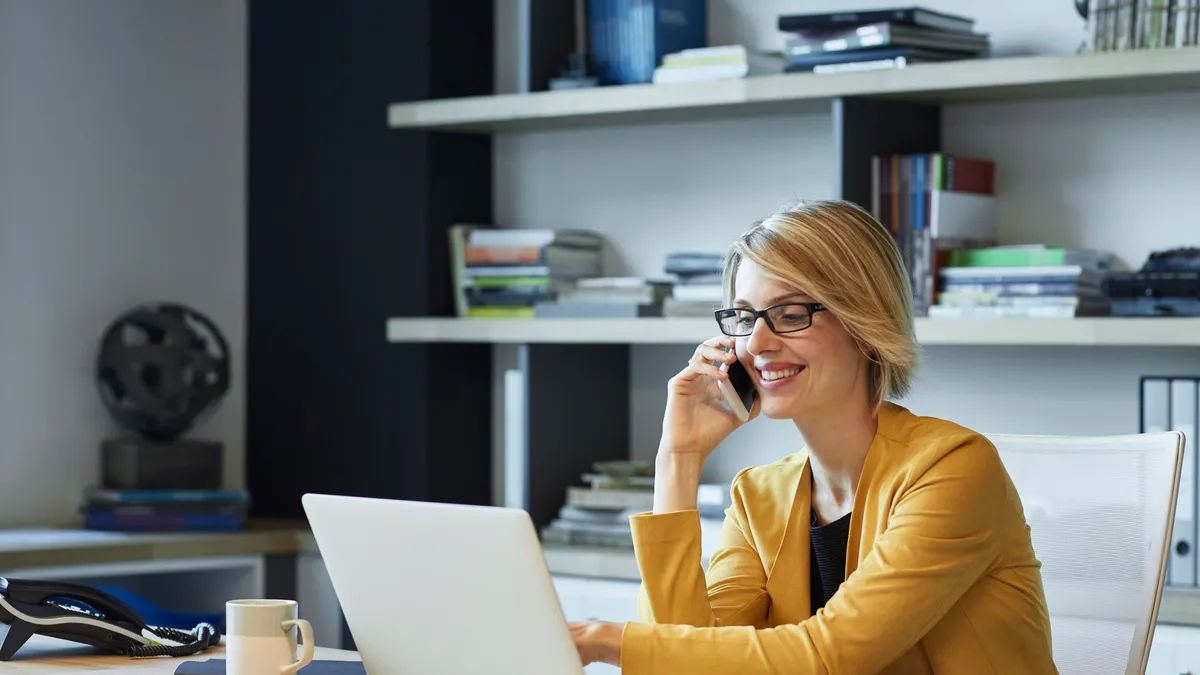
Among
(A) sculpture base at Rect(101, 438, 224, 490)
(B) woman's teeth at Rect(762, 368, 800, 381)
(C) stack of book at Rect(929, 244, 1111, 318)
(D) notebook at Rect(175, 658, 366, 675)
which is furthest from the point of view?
(A) sculpture base at Rect(101, 438, 224, 490)

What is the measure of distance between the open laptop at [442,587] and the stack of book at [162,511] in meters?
2.11

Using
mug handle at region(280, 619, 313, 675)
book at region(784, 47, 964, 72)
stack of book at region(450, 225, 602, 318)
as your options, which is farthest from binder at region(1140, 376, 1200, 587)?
mug handle at region(280, 619, 313, 675)

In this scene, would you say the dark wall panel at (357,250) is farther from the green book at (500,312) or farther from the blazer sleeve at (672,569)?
the blazer sleeve at (672,569)

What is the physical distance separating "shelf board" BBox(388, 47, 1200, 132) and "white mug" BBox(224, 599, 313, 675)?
1765 millimetres

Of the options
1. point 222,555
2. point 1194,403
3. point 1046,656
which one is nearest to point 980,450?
point 1046,656

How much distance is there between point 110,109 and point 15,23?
29 centimetres

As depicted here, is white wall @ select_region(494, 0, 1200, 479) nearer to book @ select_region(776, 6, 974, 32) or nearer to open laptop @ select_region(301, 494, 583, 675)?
book @ select_region(776, 6, 974, 32)

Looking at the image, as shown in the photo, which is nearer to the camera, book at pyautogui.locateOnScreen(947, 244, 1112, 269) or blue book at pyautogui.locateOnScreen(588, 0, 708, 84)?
book at pyautogui.locateOnScreen(947, 244, 1112, 269)

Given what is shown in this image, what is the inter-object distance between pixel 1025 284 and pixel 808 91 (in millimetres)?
560

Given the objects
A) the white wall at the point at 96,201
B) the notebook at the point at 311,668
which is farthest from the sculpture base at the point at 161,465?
the notebook at the point at 311,668

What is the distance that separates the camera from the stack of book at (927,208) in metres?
3.02

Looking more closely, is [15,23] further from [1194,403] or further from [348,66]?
[1194,403]

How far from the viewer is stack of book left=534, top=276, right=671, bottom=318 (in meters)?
3.37

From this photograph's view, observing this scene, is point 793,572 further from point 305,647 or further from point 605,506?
point 605,506
